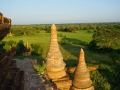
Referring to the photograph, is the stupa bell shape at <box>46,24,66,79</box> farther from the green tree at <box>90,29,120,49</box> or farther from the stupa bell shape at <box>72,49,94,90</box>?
the green tree at <box>90,29,120,49</box>

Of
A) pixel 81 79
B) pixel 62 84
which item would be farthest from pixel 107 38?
pixel 81 79

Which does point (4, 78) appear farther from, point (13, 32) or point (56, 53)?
point (13, 32)

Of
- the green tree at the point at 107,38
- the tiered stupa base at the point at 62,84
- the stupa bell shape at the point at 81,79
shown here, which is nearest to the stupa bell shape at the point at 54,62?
the tiered stupa base at the point at 62,84

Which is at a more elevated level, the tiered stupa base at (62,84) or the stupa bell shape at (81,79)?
the stupa bell shape at (81,79)

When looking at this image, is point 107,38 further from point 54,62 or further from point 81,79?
point 81,79

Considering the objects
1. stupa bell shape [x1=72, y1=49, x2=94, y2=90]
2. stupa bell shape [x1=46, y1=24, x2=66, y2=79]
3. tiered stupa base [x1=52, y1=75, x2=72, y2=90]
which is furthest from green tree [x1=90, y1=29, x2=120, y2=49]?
stupa bell shape [x1=72, y1=49, x2=94, y2=90]

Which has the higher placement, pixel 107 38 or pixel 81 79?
pixel 107 38

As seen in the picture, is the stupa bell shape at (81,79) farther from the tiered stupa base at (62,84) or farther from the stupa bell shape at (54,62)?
the stupa bell shape at (54,62)

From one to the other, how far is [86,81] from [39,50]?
61.4 feet

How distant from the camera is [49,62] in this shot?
9.16 meters

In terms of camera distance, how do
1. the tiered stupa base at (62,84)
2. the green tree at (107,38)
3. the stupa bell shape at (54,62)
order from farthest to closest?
the green tree at (107,38) < the stupa bell shape at (54,62) < the tiered stupa base at (62,84)

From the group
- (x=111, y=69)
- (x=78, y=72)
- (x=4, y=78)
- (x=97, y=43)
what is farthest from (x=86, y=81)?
(x=97, y=43)

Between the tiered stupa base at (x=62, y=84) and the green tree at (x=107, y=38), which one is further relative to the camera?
the green tree at (x=107, y=38)

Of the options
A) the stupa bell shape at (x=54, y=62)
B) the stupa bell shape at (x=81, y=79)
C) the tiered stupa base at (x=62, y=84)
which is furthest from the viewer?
the stupa bell shape at (x=54, y=62)
